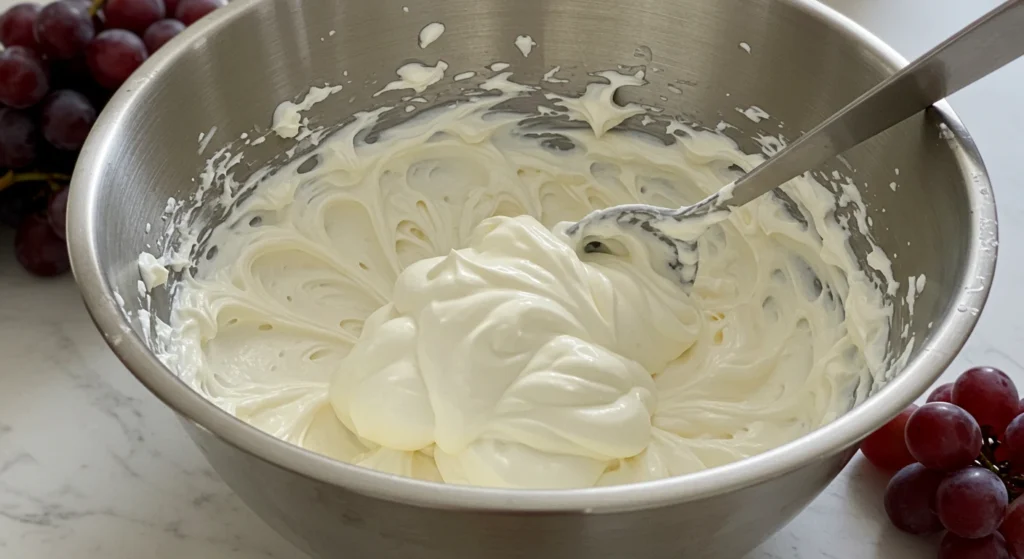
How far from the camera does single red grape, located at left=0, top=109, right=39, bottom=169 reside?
3.45 feet

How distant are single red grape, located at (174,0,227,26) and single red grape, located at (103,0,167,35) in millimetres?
29

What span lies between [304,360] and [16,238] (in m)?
0.40

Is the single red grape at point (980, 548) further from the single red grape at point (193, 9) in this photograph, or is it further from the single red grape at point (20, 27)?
the single red grape at point (20, 27)

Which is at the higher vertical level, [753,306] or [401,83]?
[401,83]

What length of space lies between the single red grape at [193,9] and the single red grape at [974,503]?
99 centimetres

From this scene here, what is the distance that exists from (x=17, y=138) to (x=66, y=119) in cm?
6

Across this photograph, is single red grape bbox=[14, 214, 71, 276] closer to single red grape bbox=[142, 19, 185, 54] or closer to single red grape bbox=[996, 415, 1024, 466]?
single red grape bbox=[142, 19, 185, 54]

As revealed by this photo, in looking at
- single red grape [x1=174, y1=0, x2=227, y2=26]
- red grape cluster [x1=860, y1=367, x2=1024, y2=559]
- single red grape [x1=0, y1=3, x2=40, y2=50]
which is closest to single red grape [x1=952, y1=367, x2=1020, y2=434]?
red grape cluster [x1=860, y1=367, x2=1024, y2=559]

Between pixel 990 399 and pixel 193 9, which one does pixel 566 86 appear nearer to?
pixel 193 9

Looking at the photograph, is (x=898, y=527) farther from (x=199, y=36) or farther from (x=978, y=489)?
(x=199, y=36)

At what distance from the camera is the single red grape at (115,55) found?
1.05 m

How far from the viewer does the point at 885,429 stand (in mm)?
938

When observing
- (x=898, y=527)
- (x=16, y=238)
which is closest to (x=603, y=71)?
(x=898, y=527)

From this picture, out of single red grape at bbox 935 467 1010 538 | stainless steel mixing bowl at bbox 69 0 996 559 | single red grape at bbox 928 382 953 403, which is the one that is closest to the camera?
stainless steel mixing bowl at bbox 69 0 996 559
